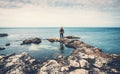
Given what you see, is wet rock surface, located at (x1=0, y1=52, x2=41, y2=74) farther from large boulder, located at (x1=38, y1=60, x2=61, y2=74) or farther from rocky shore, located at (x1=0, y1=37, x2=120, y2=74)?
large boulder, located at (x1=38, y1=60, x2=61, y2=74)

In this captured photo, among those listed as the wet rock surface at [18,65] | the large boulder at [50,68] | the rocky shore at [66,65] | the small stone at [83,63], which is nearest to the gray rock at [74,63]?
the rocky shore at [66,65]

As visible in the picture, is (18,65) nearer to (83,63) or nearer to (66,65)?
(66,65)

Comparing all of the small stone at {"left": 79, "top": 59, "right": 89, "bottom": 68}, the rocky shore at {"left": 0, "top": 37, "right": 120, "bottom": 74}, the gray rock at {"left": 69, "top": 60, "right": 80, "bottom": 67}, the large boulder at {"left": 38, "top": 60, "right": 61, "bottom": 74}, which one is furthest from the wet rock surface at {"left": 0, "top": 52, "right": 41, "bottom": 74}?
the small stone at {"left": 79, "top": 59, "right": 89, "bottom": 68}

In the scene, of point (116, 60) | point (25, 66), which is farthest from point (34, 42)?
point (116, 60)

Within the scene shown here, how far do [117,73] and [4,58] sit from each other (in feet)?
48.1

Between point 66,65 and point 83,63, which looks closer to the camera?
point 66,65

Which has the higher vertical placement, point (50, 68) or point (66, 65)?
point (66, 65)

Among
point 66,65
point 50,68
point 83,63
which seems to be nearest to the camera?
point 50,68

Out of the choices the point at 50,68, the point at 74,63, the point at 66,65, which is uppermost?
the point at 74,63

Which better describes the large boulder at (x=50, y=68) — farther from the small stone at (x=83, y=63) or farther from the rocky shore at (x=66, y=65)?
the small stone at (x=83, y=63)

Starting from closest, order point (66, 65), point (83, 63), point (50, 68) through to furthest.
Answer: point (50, 68) < point (66, 65) < point (83, 63)

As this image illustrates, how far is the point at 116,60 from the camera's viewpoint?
19125mm

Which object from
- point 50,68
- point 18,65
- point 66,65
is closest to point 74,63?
point 66,65

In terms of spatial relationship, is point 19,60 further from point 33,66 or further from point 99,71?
point 99,71
